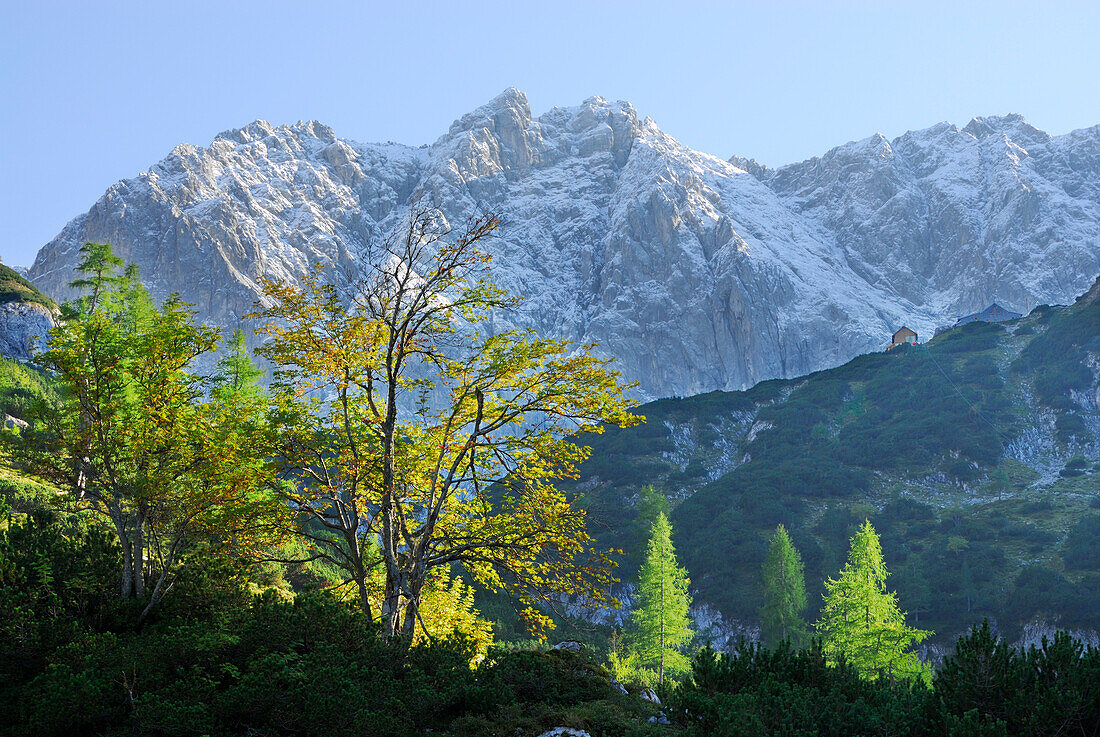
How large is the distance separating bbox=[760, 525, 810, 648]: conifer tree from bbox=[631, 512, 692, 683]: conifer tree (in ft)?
31.1

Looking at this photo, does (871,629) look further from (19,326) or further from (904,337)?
(904,337)

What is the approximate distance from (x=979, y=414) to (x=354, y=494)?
9809 cm

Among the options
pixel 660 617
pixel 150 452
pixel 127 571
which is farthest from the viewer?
pixel 660 617

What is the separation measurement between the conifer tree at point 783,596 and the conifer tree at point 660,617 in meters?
9.46

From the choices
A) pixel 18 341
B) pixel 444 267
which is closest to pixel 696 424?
pixel 18 341

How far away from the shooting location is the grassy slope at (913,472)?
55.9 metres

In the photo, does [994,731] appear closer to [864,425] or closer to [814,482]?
[814,482]

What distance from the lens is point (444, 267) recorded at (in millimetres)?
12711

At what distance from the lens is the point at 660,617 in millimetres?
42031

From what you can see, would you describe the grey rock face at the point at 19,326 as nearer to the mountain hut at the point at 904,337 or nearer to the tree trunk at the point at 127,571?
the tree trunk at the point at 127,571

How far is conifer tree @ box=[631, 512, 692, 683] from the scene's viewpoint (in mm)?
41938

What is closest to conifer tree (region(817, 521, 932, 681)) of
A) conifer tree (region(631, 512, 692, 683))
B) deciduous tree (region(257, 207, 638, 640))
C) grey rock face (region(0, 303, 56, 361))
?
conifer tree (region(631, 512, 692, 683))

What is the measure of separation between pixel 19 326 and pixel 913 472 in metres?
101

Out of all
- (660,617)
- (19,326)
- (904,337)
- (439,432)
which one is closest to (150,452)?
(439,432)
